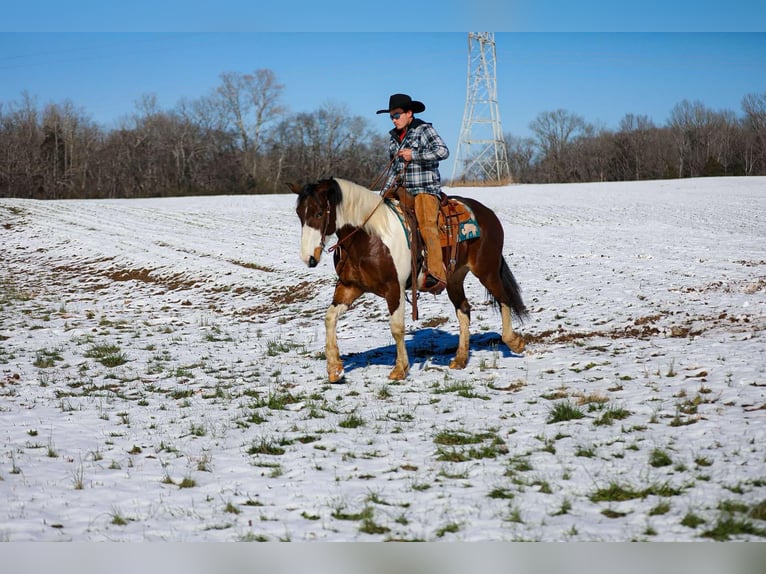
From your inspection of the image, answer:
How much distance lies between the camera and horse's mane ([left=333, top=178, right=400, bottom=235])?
27.5ft

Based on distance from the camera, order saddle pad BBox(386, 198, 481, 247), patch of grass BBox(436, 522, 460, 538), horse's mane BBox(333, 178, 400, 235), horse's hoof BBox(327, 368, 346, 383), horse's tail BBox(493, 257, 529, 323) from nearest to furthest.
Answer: patch of grass BBox(436, 522, 460, 538), horse's mane BBox(333, 178, 400, 235), horse's hoof BBox(327, 368, 346, 383), saddle pad BBox(386, 198, 481, 247), horse's tail BBox(493, 257, 529, 323)

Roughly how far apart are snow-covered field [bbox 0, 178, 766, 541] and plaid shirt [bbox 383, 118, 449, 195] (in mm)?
2586

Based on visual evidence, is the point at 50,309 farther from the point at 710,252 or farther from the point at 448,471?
the point at 710,252

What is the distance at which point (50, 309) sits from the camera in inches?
685

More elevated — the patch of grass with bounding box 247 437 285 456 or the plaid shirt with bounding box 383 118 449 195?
the plaid shirt with bounding box 383 118 449 195

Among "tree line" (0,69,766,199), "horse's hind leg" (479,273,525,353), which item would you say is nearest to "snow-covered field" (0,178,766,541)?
"horse's hind leg" (479,273,525,353)

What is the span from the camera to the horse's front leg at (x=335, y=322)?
8969 mm

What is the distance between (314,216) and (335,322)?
1639mm

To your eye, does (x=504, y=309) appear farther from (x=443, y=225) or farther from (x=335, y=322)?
(x=335, y=322)

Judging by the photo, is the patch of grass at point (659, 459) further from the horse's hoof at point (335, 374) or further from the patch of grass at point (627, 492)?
the horse's hoof at point (335, 374)

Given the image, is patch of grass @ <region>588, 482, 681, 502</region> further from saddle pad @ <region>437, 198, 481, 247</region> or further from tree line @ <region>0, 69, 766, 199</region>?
tree line @ <region>0, 69, 766, 199</region>

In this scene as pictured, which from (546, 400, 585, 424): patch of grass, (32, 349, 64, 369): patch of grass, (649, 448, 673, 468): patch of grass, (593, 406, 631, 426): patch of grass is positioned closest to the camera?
(649, 448, 673, 468): patch of grass

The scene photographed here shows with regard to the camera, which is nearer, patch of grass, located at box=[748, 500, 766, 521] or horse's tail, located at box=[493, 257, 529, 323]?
patch of grass, located at box=[748, 500, 766, 521]

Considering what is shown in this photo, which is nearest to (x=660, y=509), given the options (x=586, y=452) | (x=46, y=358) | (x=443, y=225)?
(x=586, y=452)
